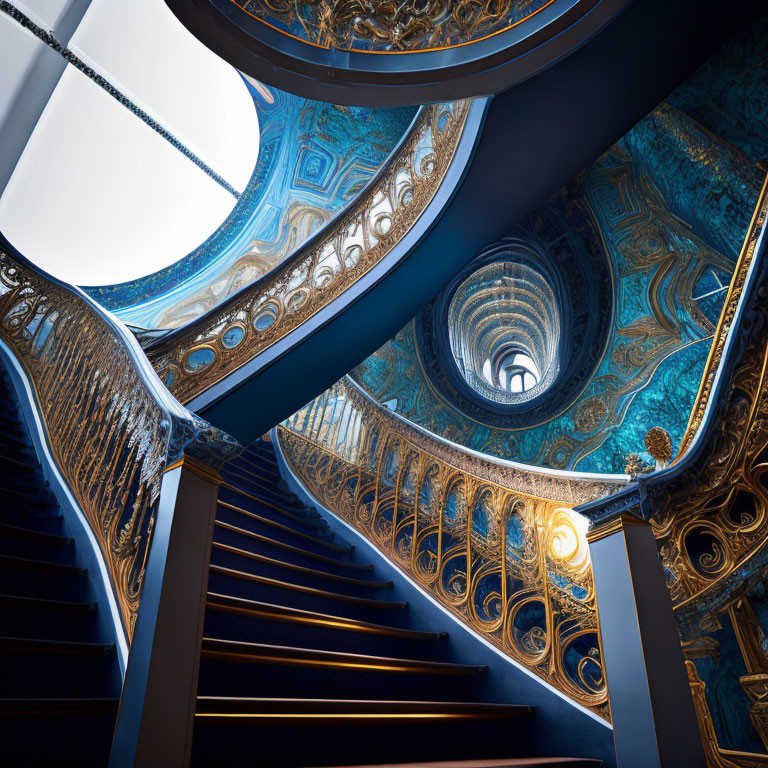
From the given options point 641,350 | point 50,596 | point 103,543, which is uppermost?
point 641,350

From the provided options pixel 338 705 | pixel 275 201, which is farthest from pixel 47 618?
pixel 275 201

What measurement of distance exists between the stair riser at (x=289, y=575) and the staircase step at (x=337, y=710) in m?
1.03

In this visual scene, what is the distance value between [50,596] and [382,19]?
143 inches

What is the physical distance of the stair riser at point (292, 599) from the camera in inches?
98.7

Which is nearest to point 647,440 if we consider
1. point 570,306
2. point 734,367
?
point 734,367

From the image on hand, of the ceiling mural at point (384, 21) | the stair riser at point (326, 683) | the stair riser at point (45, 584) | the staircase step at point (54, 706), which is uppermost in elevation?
the ceiling mural at point (384, 21)

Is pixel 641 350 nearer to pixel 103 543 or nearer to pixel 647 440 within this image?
pixel 647 440

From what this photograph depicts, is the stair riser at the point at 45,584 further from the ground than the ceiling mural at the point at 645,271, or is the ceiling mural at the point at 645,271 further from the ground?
the ceiling mural at the point at 645,271

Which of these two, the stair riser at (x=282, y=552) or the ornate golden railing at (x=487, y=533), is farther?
the stair riser at (x=282, y=552)

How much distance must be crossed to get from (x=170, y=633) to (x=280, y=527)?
2.07 m

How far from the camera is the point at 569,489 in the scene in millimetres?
2908

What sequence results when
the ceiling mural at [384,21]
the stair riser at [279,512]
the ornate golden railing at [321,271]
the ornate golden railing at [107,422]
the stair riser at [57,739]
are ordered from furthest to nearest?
the ornate golden railing at [321,271] < the stair riser at [279,512] < the ceiling mural at [384,21] < the ornate golden railing at [107,422] < the stair riser at [57,739]

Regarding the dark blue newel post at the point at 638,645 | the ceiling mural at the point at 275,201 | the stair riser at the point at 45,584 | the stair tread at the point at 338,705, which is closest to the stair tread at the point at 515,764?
the stair tread at the point at 338,705

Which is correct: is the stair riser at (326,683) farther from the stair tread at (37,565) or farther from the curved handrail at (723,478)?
the curved handrail at (723,478)
